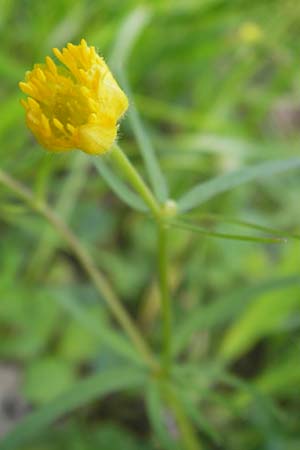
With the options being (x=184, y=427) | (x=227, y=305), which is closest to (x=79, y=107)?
(x=227, y=305)

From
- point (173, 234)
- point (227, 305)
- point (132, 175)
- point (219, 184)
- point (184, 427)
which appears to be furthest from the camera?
point (173, 234)

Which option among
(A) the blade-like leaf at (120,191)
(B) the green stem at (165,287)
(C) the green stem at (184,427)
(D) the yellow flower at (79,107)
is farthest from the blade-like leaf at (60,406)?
(D) the yellow flower at (79,107)

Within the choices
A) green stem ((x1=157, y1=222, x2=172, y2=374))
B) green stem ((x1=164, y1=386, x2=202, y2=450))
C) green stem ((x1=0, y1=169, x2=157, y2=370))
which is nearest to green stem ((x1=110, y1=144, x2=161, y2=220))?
green stem ((x1=157, y1=222, x2=172, y2=374))

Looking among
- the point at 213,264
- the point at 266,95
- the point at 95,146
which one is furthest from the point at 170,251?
the point at 95,146

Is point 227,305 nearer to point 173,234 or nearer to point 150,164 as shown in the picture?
point 150,164

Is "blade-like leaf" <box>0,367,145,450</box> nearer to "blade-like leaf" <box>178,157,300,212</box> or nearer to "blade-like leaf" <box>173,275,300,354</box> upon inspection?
A: "blade-like leaf" <box>173,275,300,354</box>
